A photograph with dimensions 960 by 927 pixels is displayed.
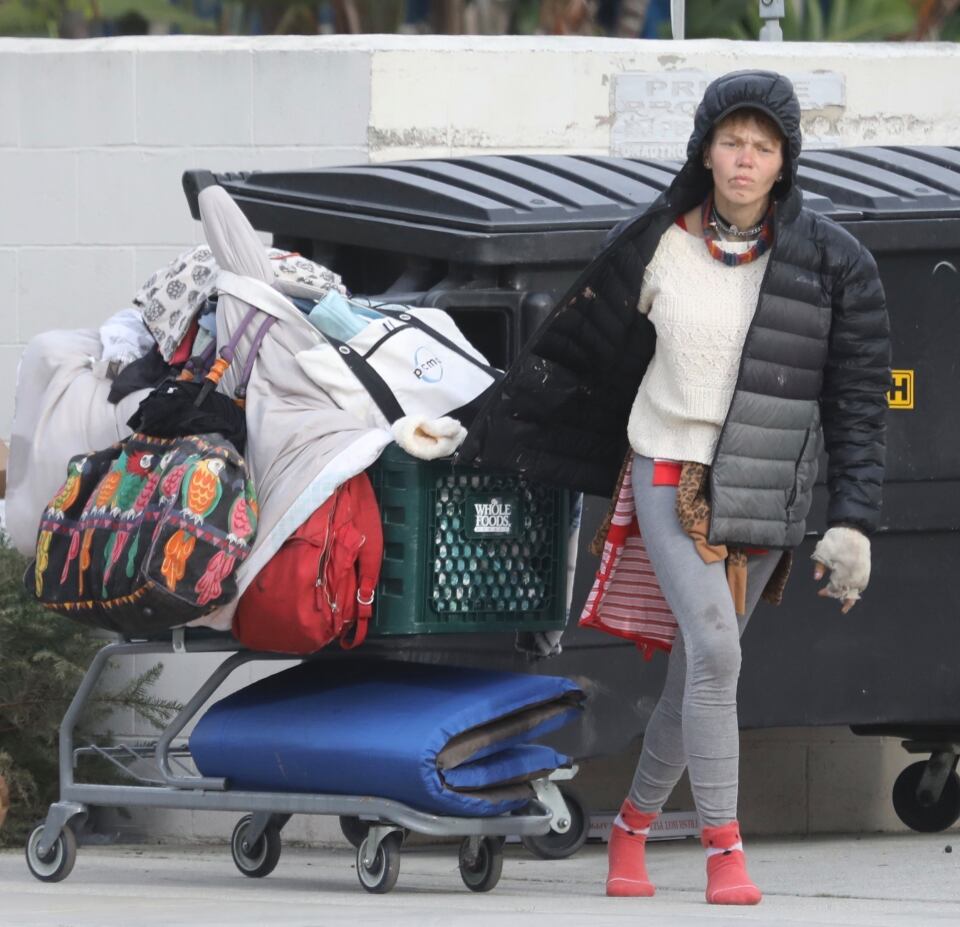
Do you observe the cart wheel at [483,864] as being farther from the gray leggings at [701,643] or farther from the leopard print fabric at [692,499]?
the leopard print fabric at [692,499]

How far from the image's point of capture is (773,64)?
22.0ft

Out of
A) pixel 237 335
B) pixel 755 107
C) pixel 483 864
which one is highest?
pixel 755 107

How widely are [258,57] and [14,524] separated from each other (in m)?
2.06

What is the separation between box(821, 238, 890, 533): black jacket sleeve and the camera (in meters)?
4.51

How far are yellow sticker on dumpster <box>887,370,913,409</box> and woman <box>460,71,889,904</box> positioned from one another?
2.94 feet

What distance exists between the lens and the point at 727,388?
447 centimetres

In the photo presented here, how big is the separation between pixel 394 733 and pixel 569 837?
1404mm


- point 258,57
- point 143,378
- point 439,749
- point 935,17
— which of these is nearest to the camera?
point 439,749

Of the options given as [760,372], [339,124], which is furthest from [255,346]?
[339,124]

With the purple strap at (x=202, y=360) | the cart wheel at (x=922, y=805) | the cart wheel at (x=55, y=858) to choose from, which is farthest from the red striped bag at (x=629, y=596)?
the cart wheel at (x=922, y=805)

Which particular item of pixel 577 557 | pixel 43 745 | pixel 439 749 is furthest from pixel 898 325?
pixel 43 745

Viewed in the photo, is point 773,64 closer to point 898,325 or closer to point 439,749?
point 898,325

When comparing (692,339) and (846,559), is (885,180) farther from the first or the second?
(846,559)

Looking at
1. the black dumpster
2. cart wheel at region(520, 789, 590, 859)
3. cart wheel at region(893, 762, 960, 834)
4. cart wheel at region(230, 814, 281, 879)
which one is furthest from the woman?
cart wheel at region(893, 762, 960, 834)
